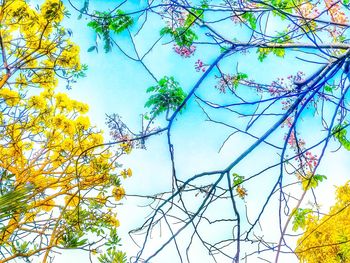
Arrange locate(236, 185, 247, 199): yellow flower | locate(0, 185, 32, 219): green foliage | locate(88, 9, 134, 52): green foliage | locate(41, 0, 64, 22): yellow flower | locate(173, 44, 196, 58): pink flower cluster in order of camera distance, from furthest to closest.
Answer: locate(41, 0, 64, 22): yellow flower < locate(173, 44, 196, 58): pink flower cluster < locate(88, 9, 134, 52): green foliage < locate(236, 185, 247, 199): yellow flower < locate(0, 185, 32, 219): green foliage

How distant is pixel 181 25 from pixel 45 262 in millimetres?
2154

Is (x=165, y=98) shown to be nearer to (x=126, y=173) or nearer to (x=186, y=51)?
(x=186, y=51)

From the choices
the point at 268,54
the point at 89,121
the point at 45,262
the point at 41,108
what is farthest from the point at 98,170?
the point at 268,54

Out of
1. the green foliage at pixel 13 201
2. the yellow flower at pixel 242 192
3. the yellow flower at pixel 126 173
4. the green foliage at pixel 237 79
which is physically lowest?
the green foliage at pixel 13 201

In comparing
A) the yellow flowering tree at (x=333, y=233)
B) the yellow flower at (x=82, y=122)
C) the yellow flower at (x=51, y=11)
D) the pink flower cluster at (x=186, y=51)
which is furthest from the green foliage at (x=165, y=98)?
the yellow flowering tree at (x=333, y=233)

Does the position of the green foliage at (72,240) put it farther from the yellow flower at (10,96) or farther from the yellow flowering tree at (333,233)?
the yellow flowering tree at (333,233)

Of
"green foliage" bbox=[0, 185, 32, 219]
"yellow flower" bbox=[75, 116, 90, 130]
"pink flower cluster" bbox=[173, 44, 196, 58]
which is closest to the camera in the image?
"green foliage" bbox=[0, 185, 32, 219]

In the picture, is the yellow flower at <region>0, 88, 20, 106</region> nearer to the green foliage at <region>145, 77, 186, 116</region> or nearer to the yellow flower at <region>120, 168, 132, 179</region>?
the yellow flower at <region>120, 168, 132, 179</region>

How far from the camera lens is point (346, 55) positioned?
1027 millimetres

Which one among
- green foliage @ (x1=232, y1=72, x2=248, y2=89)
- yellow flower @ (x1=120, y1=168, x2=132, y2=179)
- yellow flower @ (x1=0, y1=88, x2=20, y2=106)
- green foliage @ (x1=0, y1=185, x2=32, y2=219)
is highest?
yellow flower @ (x1=0, y1=88, x2=20, y2=106)

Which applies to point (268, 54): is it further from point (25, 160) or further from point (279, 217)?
point (25, 160)

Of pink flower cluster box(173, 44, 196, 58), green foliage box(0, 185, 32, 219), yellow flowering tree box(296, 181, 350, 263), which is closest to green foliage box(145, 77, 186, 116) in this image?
pink flower cluster box(173, 44, 196, 58)

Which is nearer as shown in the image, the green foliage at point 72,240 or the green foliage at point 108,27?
the green foliage at point 108,27

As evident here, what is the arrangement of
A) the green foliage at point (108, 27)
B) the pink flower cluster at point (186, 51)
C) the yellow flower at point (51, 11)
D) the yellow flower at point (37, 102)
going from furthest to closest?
1. the yellow flower at point (37, 102)
2. the yellow flower at point (51, 11)
3. the pink flower cluster at point (186, 51)
4. the green foliage at point (108, 27)
